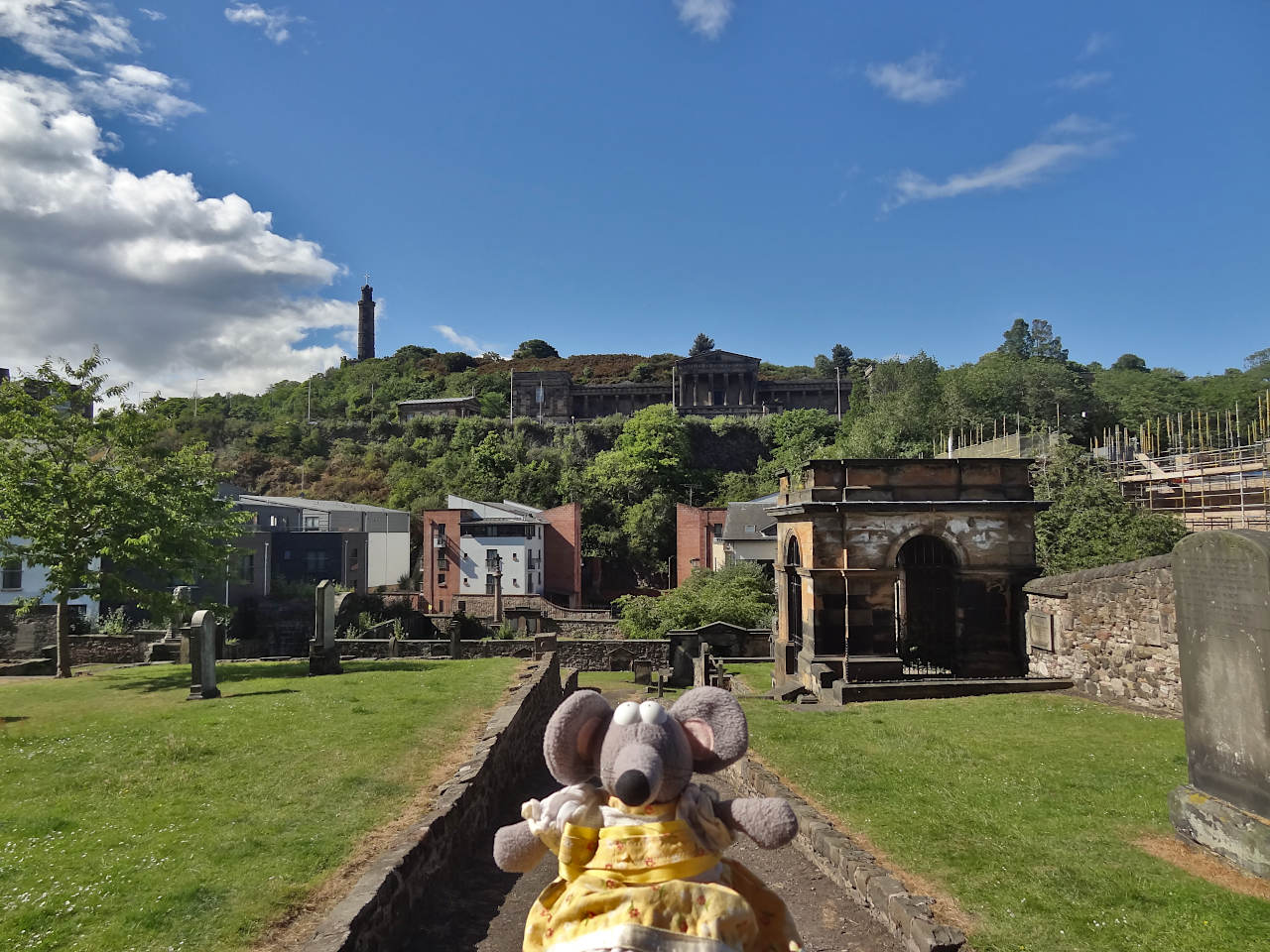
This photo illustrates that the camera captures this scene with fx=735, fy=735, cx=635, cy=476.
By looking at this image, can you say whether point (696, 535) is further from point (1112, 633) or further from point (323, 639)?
point (1112, 633)

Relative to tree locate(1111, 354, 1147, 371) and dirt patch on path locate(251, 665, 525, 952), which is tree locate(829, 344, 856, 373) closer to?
tree locate(1111, 354, 1147, 371)

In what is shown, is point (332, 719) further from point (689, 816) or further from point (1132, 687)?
point (1132, 687)

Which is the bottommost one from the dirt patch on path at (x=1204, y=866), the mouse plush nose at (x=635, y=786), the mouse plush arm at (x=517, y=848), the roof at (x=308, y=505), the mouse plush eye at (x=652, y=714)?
the dirt patch on path at (x=1204, y=866)

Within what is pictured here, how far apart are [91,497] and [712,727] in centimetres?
1837

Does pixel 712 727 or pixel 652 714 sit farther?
pixel 712 727

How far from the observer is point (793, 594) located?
19500 millimetres

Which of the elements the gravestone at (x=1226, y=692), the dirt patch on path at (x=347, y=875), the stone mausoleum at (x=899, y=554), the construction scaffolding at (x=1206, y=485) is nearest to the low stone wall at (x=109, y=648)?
the dirt patch on path at (x=347, y=875)

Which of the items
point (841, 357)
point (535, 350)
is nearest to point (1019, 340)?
point (841, 357)

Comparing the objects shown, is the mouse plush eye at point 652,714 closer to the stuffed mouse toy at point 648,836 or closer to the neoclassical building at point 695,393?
the stuffed mouse toy at point 648,836

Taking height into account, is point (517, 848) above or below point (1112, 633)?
above

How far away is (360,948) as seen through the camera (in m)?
5.28

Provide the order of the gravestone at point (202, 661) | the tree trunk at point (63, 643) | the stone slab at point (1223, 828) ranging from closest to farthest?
the stone slab at point (1223, 828) < the gravestone at point (202, 661) < the tree trunk at point (63, 643)

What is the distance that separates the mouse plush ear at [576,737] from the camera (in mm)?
3578

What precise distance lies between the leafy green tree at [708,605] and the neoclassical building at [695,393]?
52642 millimetres
